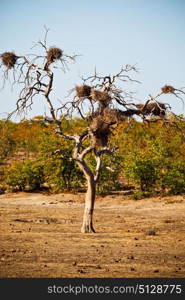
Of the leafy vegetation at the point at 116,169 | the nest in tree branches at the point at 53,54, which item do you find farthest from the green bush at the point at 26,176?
the nest in tree branches at the point at 53,54

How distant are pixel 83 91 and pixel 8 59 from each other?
8.59 ft

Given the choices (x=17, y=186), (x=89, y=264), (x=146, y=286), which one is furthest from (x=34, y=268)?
(x=17, y=186)

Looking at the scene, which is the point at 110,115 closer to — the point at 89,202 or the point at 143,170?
the point at 89,202

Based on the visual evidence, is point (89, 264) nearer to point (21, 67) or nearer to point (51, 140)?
point (21, 67)

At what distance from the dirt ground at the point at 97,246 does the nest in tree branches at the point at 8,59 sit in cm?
527

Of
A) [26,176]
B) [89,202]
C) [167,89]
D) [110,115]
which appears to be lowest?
[89,202]

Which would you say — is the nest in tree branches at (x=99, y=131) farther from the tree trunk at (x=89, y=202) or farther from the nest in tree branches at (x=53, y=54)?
the nest in tree branches at (x=53, y=54)

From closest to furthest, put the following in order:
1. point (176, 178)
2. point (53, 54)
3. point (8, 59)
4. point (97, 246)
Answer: point (97, 246) < point (53, 54) < point (8, 59) < point (176, 178)

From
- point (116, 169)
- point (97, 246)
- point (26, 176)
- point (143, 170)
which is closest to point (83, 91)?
point (97, 246)

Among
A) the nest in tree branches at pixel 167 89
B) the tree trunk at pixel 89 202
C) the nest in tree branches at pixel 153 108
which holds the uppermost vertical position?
the nest in tree branches at pixel 167 89

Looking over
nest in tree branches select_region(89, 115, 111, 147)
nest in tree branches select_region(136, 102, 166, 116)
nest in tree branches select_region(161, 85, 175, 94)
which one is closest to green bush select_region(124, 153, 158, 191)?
nest in tree branches select_region(136, 102, 166, 116)

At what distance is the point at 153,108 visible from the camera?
15.1 meters

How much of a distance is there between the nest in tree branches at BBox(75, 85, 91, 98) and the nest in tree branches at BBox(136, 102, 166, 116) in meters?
1.78

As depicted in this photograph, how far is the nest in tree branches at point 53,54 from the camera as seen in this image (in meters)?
15.0
